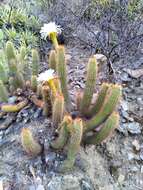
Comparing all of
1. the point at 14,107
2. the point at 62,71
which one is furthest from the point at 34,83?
the point at 62,71

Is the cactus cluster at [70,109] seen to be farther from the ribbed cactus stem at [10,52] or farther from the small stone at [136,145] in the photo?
the small stone at [136,145]

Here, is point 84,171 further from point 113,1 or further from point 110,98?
point 113,1

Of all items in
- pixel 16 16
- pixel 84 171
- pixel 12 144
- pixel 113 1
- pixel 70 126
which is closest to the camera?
pixel 70 126

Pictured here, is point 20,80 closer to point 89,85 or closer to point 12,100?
point 12,100

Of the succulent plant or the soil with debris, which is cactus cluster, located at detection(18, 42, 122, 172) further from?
the soil with debris

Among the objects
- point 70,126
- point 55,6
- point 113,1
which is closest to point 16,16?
point 55,6

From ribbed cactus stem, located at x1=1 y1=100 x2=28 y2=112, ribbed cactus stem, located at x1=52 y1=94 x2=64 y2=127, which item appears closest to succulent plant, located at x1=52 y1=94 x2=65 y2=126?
ribbed cactus stem, located at x1=52 y1=94 x2=64 y2=127

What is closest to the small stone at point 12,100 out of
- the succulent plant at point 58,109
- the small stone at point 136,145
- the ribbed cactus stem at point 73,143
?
the succulent plant at point 58,109
